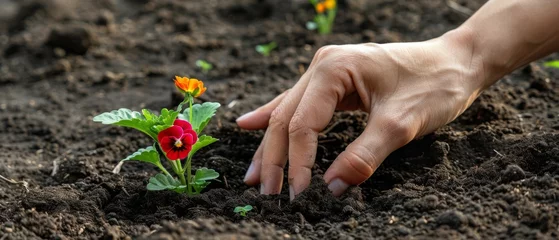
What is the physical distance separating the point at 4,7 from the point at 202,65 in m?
2.80

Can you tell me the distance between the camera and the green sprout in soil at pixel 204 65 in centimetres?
499

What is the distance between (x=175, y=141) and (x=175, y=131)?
0.14 feet

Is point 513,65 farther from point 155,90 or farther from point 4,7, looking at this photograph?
point 4,7

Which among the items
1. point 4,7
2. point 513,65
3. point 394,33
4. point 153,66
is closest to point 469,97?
point 513,65

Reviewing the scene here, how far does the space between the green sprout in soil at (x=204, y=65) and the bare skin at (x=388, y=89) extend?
1688mm

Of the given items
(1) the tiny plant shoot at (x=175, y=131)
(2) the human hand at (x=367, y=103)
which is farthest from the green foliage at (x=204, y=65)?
(1) the tiny plant shoot at (x=175, y=131)

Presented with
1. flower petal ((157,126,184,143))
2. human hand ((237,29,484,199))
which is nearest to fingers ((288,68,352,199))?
human hand ((237,29,484,199))

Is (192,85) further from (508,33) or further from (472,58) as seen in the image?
(508,33)

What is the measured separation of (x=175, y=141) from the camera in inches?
108

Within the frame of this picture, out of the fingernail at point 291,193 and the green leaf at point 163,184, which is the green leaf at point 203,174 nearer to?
the green leaf at point 163,184

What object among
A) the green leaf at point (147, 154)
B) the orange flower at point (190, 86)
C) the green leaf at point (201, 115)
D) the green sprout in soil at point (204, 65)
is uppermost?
the orange flower at point (190, 86)

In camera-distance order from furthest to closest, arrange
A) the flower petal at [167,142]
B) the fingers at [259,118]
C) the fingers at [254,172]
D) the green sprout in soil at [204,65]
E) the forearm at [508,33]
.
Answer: the green sprout in soil at [204,65] < the fingers at [259,118] < the forearm at [508,33] < the fingers at [254,172] < the flower petal at [167,142]

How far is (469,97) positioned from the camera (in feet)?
10.5

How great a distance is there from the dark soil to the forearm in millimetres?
337
